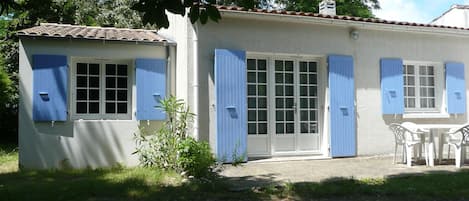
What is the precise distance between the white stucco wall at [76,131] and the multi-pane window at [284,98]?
7.82 feet

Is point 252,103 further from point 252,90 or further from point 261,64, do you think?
point 261,64

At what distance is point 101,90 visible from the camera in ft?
29.7

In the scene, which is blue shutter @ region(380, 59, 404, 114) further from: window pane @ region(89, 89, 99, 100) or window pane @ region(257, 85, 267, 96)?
window pane @ region(89, 89, 99, 100)

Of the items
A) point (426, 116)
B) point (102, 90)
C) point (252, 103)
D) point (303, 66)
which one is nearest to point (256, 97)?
point (252, 103)

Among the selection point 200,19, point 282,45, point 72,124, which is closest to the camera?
→ point 200,19

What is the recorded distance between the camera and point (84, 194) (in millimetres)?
6074

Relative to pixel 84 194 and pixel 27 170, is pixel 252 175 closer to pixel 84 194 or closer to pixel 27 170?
pixel 84 194

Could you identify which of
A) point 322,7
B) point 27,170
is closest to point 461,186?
point 322,7

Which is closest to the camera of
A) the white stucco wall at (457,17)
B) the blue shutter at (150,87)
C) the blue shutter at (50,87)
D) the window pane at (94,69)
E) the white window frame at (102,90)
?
the blue shutter at (50,87)

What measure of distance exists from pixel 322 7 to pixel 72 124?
22.7 feet

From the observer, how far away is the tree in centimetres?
2334

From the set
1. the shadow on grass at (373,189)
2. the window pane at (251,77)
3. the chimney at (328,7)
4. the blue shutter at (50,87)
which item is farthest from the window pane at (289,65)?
the blue shutter at (50,87)

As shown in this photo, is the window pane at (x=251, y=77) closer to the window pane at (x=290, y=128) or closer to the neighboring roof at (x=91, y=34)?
the window pane at (x=290, y=128)

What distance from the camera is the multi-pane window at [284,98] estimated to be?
971cm
